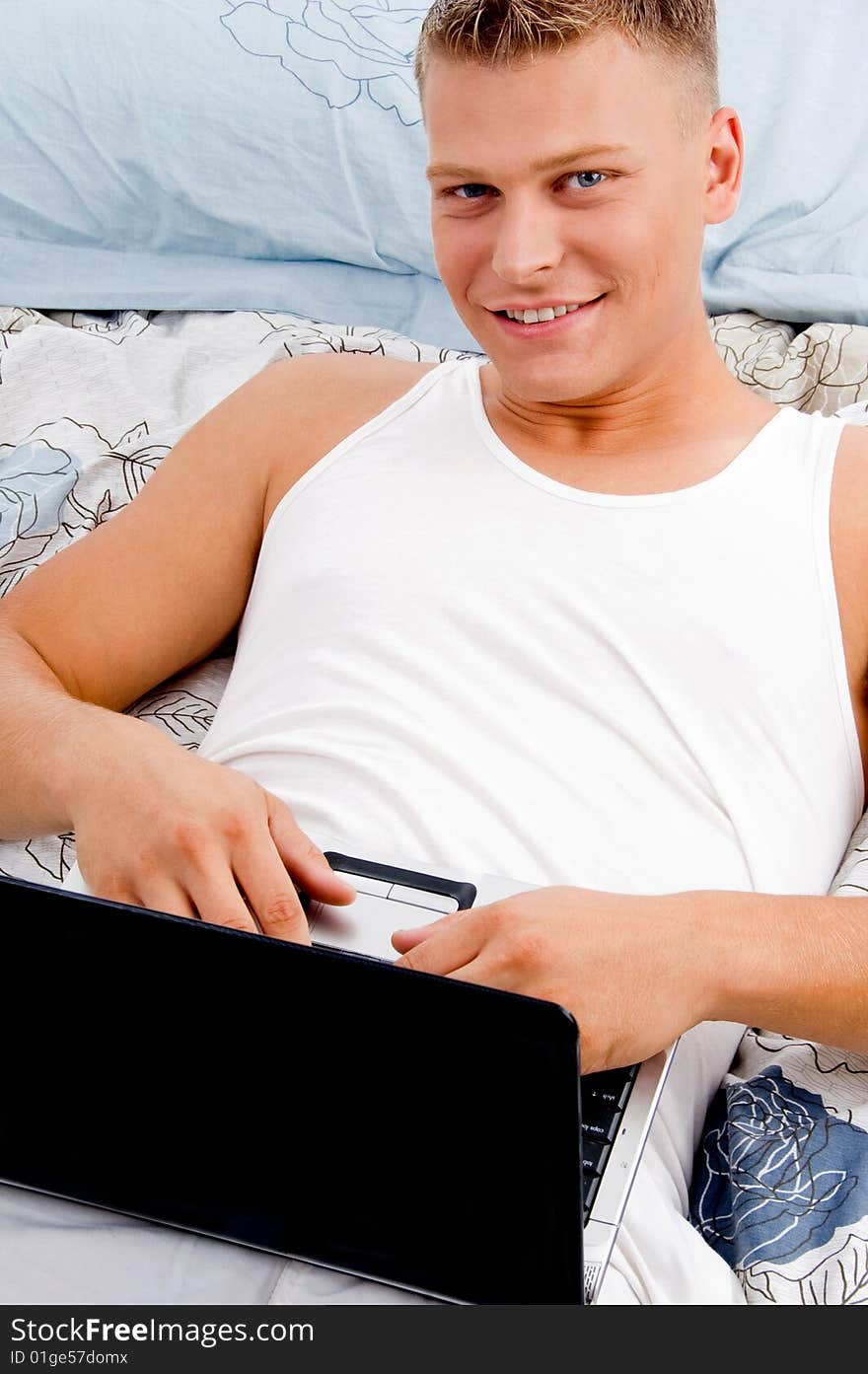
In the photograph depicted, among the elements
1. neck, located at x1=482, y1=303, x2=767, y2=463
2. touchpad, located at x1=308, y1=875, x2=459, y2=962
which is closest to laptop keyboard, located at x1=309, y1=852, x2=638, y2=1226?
touchpad, located at x1=308, y1=875, x2=459, y2=962

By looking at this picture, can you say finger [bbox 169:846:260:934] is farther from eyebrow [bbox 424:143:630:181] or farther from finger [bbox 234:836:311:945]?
eyebrow [bbox 424:143:630:181]

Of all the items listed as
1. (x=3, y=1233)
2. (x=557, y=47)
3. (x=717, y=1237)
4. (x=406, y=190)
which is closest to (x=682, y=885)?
(x=717, y=1237)

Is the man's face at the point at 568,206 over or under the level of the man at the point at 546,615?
over

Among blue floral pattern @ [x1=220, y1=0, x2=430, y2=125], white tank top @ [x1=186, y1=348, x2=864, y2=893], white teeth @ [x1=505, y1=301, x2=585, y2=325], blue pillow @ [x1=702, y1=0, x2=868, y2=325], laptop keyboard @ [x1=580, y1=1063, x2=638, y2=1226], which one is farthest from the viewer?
blue floral pattern @ [x1=220, y1=0, x2=430, y2=125]

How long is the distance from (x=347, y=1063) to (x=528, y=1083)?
0.09 m

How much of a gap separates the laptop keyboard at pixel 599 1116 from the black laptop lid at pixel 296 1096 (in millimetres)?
82

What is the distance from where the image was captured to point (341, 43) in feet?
6.19

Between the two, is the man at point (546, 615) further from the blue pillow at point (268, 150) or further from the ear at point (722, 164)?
the blue pillow at point (268, 150)

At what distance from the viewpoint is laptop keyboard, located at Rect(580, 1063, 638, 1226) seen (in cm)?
79

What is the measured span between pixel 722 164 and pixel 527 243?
232 millimetres

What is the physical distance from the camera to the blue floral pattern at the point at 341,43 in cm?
185

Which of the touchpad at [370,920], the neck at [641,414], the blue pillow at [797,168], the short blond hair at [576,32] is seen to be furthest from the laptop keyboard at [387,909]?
the blue pillow at [797,168]

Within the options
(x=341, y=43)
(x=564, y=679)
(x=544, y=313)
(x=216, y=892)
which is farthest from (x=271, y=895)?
(x=341, y=43)

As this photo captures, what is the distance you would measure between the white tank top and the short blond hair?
0.28 m
